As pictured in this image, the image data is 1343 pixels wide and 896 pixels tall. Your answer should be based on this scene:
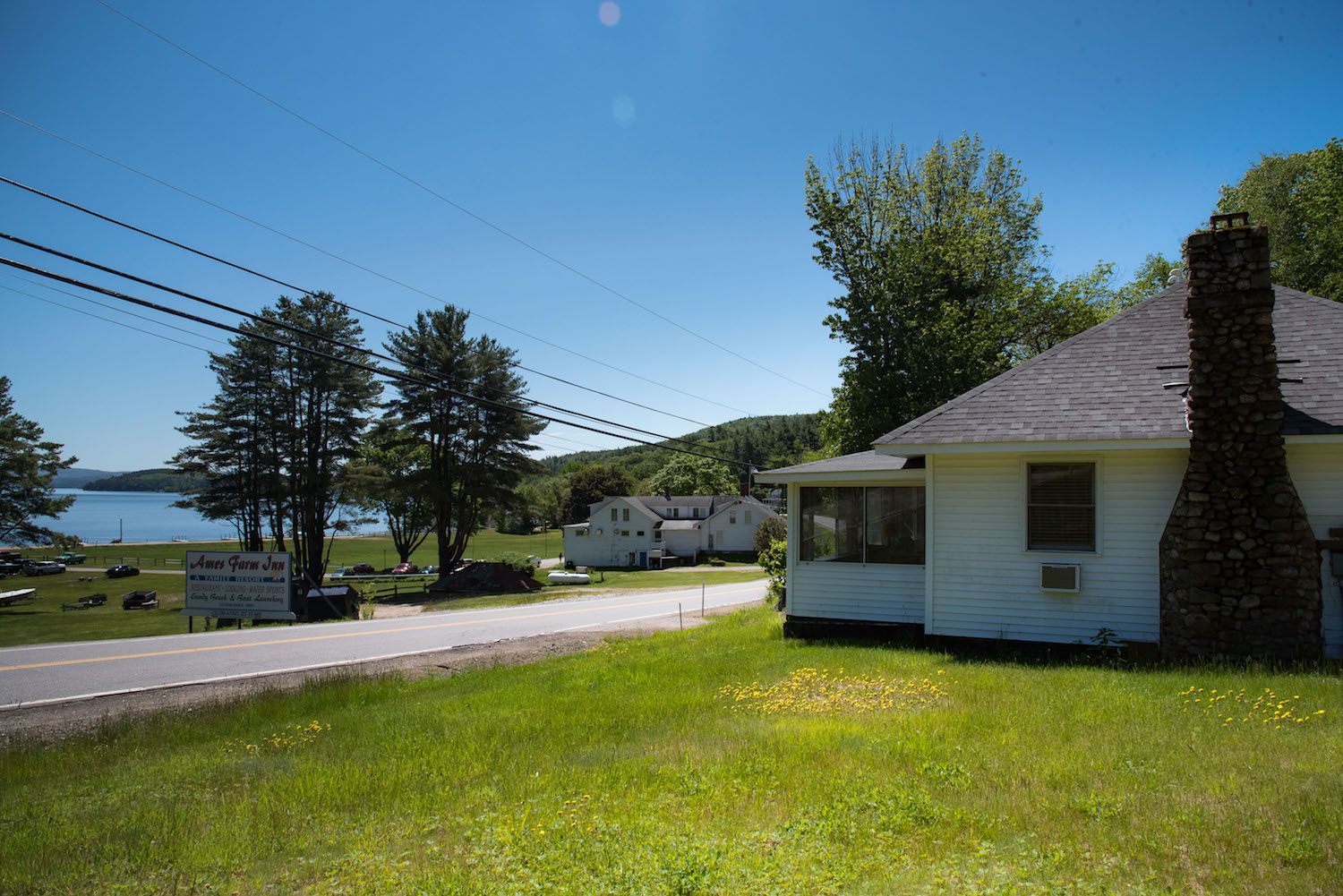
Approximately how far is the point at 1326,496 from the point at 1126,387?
287 cm

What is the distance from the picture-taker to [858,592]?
1339 centimetres

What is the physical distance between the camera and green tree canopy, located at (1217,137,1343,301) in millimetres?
26188

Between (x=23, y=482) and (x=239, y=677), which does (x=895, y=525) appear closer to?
(x=239, y=677)

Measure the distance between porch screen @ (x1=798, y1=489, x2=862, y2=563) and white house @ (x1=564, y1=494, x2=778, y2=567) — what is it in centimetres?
5248

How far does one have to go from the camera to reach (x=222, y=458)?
140 ft

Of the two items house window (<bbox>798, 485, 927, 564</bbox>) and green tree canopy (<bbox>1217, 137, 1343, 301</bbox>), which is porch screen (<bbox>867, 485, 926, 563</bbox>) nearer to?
house window (<bbox>798, 485, 927, 564</bbox>)

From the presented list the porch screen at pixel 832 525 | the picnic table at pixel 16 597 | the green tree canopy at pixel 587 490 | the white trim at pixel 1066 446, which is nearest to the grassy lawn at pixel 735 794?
the white trim at pixel 1066 446

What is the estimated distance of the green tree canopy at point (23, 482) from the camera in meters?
42.5

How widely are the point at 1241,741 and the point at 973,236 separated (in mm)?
27437

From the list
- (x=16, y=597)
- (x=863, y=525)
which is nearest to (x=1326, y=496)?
(x=863, y=525)

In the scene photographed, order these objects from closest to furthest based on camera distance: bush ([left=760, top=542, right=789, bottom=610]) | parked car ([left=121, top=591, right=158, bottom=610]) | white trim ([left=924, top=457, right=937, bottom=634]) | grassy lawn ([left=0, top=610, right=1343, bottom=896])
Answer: grassy lawn ([left=0, top=610, right=1343, bottom=896]), white trim ([left=924, top=457, right=937, bottom=634]), bush ([left=760, top=542, right=789, bottom=610]), parked car ([left=121, top=591, right=158, bottom=610])

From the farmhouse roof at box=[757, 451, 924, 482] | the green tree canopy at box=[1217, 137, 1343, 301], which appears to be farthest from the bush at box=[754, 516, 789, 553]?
the farmhouse roof at box=[757, 451, 924, 482]

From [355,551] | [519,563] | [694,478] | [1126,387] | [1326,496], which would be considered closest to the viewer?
[1326,496]

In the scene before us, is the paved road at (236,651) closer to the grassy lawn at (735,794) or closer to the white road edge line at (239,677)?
the white road edge line at (239,677)
